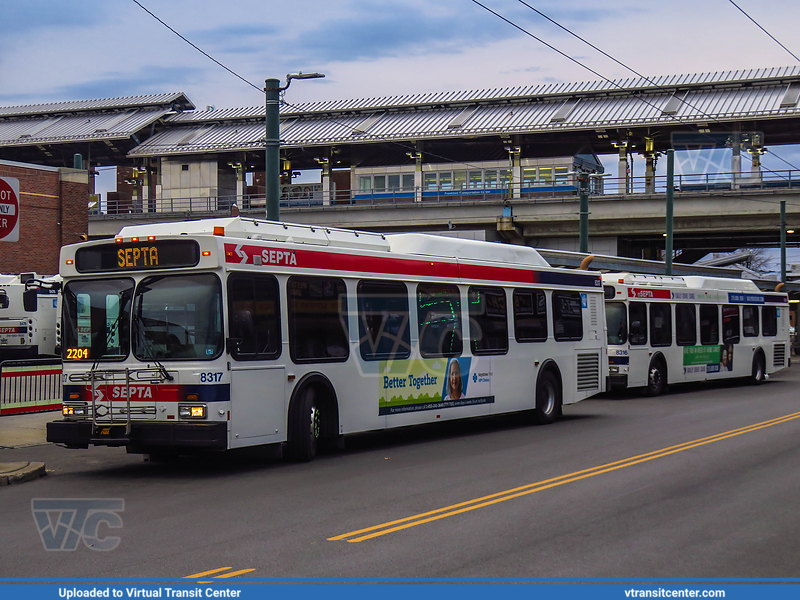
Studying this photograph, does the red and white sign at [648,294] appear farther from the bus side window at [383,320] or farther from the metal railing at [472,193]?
the metal railing at [472,193]

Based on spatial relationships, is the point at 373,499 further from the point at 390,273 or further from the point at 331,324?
the point at 390,273

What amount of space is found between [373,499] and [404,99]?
57.8 metres

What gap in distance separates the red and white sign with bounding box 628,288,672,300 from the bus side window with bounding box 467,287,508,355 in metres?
8.33

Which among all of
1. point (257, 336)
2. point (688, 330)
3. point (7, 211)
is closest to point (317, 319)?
point (257, 336)

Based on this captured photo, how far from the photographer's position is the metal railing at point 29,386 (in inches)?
691

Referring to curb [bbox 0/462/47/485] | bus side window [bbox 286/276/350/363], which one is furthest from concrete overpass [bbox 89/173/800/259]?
curb [bbox 0/462/47/485]

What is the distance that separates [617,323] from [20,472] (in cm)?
1630

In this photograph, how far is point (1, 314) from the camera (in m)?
29.9

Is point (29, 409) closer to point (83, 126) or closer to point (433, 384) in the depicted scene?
point (433, 384)

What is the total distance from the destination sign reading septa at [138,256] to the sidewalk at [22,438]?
250cm

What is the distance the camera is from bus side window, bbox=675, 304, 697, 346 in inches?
1001

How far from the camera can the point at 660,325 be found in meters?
24.6

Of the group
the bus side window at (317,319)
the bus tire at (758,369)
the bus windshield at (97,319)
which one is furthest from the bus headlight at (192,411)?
the bus tire at (758,369)

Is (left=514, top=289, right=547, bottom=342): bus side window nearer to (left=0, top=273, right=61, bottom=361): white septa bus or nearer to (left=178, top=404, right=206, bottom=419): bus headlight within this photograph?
(left=178, top=404, right=206, bottom=419): bus headlight
